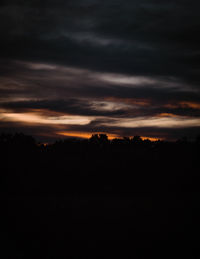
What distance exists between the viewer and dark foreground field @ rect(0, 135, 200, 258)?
18.0 m

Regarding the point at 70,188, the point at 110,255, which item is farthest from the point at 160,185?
the point at 110,255

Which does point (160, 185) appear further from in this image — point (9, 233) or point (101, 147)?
point (9, 233)

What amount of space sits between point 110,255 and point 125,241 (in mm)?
3349

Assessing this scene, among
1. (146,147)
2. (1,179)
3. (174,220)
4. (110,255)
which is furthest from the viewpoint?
(146,147)

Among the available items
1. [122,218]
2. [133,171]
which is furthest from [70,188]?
[122,218]

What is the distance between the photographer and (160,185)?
2320 inches

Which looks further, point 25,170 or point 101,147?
point 101,147

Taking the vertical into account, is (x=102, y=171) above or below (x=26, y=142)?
below

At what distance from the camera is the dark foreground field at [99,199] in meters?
18.0

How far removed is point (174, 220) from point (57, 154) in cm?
5039

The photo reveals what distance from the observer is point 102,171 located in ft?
199

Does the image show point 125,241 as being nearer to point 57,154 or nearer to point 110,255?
point 110,255

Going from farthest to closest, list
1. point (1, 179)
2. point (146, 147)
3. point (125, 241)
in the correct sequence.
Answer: point (146, 147)
point (1, 179)
point (125, 241)

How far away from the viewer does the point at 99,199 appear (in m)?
47.4
